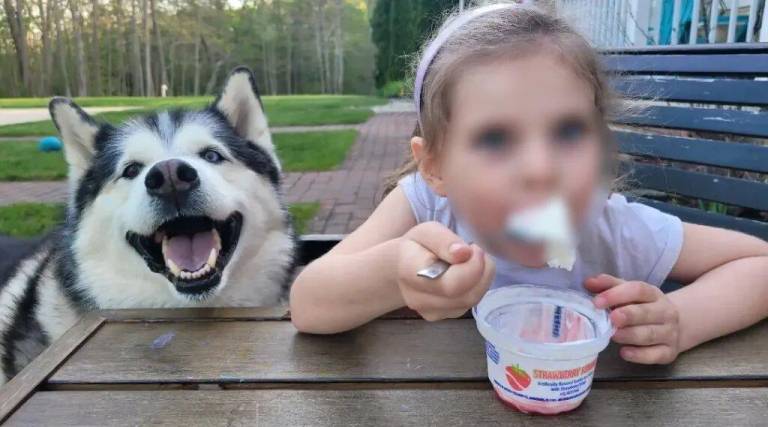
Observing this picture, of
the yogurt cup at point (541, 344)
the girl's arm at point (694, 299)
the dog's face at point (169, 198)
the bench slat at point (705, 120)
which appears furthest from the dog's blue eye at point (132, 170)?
the bench slat at point (705, 120)

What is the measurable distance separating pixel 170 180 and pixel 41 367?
2.21 feet

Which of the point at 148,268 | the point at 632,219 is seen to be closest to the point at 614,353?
the point at 632,219

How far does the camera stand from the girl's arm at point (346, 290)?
1030 mm

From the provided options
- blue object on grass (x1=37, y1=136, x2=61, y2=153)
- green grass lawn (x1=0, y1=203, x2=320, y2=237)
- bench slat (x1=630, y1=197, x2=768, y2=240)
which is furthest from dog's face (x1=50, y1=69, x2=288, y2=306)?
blue object on grass (x1=37, y1=136, x2=61, y2=153)

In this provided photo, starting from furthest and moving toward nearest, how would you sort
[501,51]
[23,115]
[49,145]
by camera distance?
[23,115]
[49,145]
[501,51]

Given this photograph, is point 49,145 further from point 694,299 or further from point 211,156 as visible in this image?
point 694,299

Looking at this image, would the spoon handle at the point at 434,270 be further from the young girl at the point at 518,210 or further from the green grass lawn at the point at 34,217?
Result: the green grass lawn at the point at 34,217

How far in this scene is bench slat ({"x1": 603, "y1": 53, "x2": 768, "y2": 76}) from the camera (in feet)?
6.40

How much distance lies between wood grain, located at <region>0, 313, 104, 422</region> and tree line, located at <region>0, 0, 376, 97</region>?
82.8ft

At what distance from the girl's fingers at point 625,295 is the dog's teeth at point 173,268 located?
110cm

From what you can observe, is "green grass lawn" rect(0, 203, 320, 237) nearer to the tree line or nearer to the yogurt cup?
the yogurt cup

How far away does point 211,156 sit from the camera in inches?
74.0

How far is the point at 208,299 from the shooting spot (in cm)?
166

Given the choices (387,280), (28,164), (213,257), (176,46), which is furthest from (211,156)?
(176,46)
